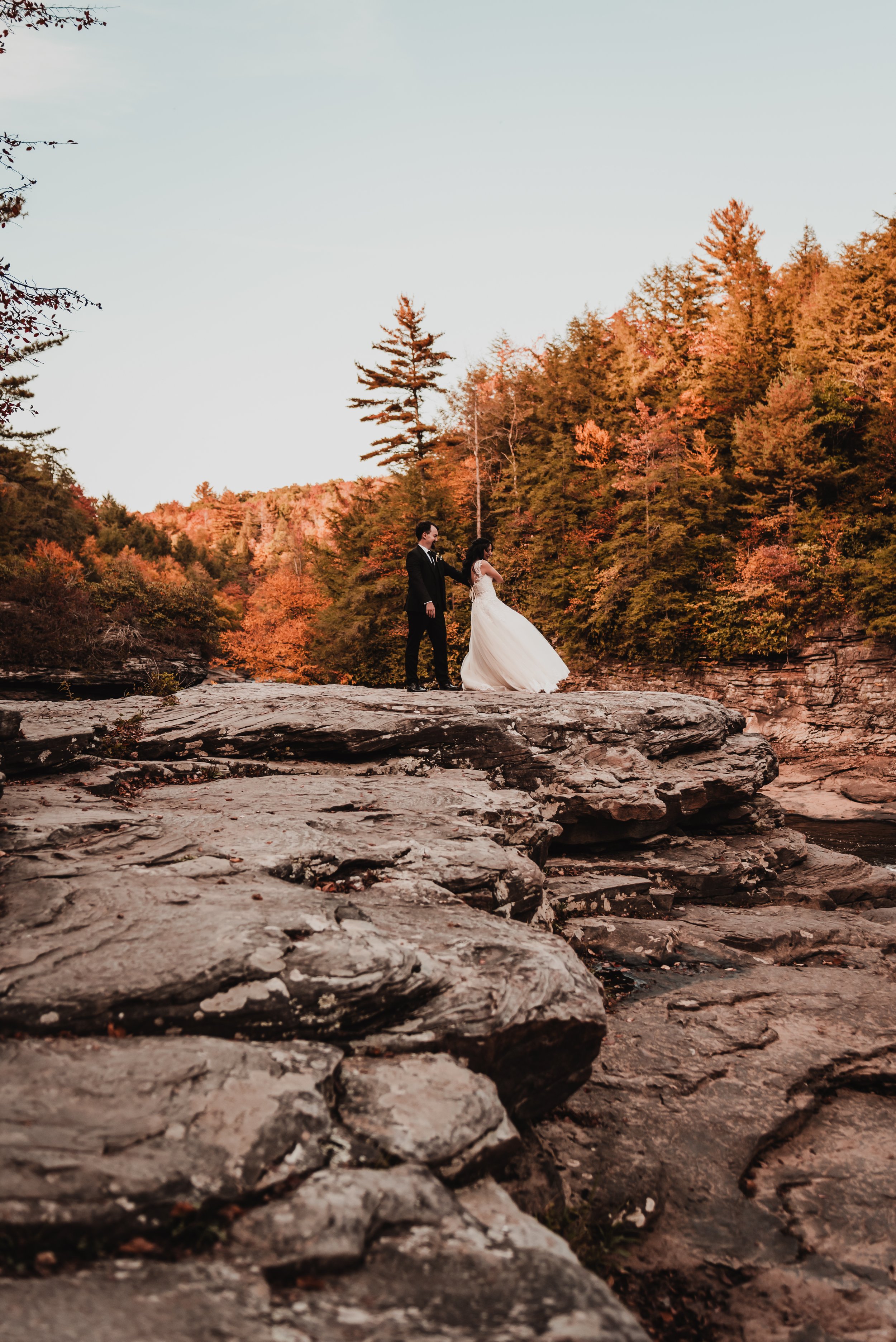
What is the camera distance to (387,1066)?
3.88 metres

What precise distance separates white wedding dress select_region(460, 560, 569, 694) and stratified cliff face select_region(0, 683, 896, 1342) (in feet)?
8.52

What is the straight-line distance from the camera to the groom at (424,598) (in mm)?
10500

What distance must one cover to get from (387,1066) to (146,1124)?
1.28 metres

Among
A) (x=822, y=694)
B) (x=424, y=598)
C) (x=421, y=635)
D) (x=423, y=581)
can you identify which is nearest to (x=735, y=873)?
(x=421, y=635)

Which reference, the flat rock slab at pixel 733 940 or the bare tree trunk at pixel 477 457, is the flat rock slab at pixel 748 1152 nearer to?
the flat rock slab at pixel 733 940

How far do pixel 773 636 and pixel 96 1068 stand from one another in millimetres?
28024

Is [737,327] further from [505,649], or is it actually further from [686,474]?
[505,649]

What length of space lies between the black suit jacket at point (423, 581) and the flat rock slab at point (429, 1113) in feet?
23.4

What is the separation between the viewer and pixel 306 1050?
12.4ft

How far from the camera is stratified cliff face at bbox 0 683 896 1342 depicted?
8.78ft

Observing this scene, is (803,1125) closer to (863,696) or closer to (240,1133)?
(240,1133)

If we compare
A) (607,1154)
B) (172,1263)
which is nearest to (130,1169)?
(172,1263)

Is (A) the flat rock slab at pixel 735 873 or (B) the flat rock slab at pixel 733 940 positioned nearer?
(B) the flat rock slab at pixel 733 940

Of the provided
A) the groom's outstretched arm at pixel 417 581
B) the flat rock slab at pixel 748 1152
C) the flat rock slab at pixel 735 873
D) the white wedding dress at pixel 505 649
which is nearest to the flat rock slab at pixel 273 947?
the flat rock slab at pixel 748 1152
